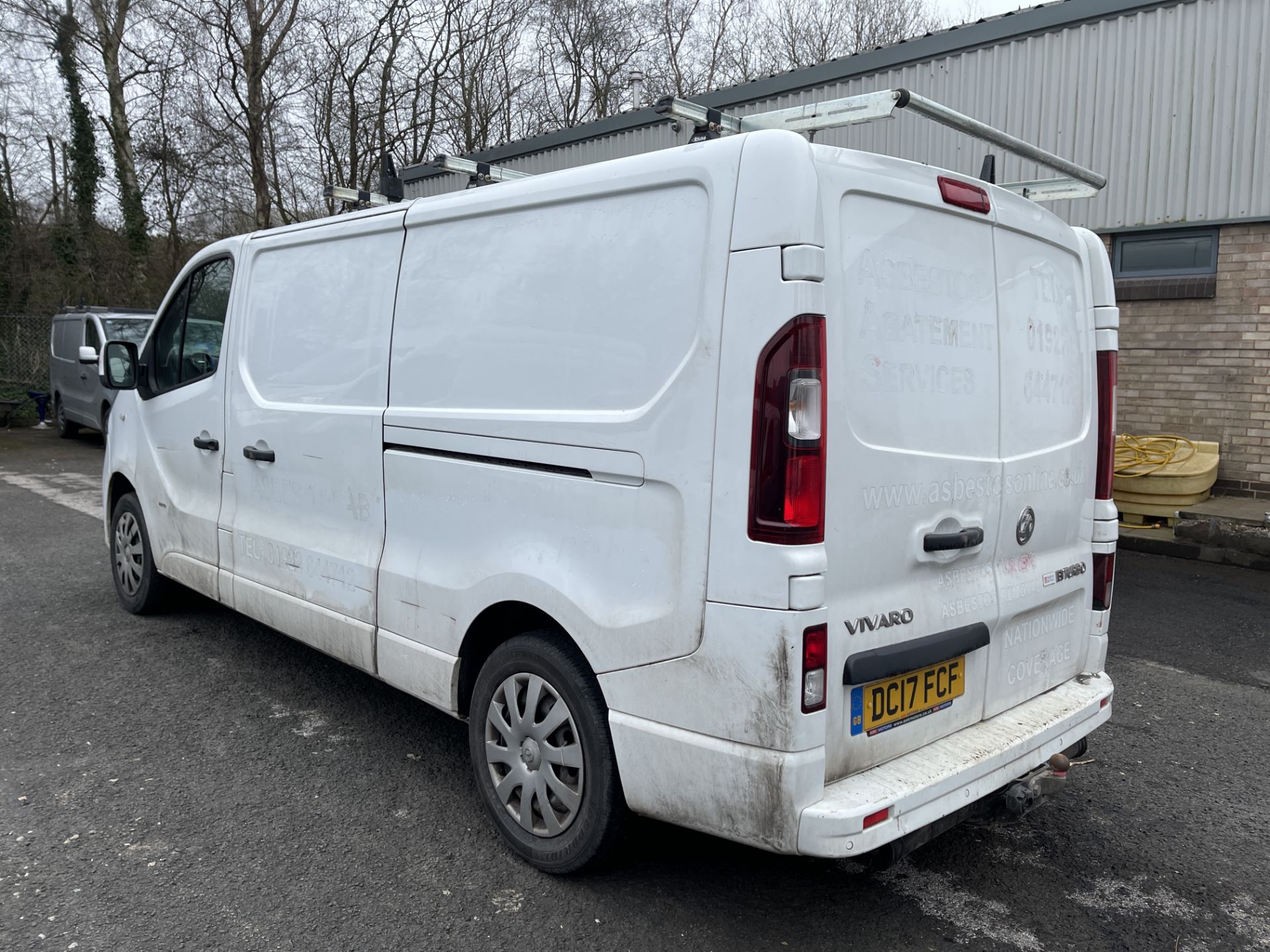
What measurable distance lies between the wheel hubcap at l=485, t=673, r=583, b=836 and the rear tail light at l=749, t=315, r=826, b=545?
38.0 inches

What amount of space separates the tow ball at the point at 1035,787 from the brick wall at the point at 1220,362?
282 inches

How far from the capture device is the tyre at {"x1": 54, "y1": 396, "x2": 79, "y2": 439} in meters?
15.9

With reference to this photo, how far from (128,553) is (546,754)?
3888 mm

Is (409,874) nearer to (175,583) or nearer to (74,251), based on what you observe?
(175,583)

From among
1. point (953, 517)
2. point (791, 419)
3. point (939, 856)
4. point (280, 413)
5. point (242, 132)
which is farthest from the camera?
point (242, 132)

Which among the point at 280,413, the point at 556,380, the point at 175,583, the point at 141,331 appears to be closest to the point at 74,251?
the point at 141,331

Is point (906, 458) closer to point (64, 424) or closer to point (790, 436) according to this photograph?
point (790, 436)

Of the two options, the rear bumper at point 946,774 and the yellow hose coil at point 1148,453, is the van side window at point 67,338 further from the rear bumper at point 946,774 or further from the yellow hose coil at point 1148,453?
the rear bumper at point 946,774

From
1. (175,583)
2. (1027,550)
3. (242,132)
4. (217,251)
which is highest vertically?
(242,132)

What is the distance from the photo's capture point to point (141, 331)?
47.2ft

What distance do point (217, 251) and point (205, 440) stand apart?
3.18ft

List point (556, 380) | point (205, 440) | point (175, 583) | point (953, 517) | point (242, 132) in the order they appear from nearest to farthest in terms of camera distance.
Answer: point (953, 517)
point (556, 380)
point (205, 440)
point (175, 583)
point (242, 132)

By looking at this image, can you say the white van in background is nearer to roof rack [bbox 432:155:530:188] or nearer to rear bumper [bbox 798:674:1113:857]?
roof rack [bbox 432:155:530:188]

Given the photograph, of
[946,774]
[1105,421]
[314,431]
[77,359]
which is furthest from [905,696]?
[77,359]
